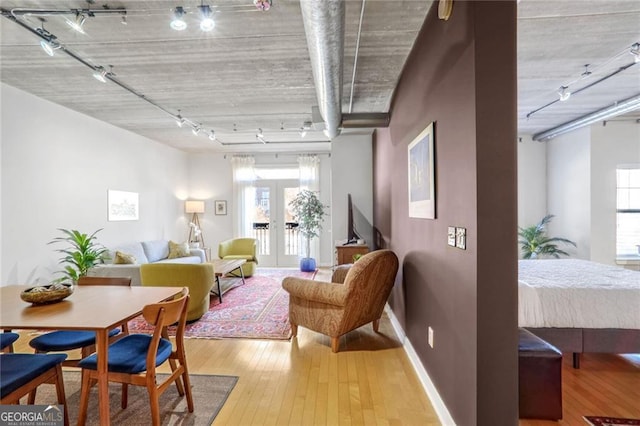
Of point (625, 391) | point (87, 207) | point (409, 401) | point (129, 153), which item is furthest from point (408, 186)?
point (129, 153)

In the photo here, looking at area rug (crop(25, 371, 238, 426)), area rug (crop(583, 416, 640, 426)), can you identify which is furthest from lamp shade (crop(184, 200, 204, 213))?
area rug (crop(583, 416, 640, 426))

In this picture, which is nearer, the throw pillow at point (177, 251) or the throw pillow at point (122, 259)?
the throw pillow at point (122, 259)

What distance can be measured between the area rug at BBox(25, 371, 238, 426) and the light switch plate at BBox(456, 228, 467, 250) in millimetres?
1948

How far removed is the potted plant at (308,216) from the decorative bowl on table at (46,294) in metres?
4.76

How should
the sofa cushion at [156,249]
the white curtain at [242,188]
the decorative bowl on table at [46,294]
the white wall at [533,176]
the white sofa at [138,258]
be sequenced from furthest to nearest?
the white curtain at [242,188], the white wall at [533,176], the sofa cushion at [156,249], the white sofa at [138,258], the decorative bowl on table at [46,294]

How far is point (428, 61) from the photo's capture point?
231 centimetres

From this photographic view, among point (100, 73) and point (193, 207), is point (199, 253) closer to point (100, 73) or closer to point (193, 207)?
point (193, 207)

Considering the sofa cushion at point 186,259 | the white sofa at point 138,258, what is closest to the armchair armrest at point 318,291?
the white sofa at point 138,258

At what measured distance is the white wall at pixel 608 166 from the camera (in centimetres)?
484

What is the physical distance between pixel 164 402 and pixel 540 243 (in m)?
5.99

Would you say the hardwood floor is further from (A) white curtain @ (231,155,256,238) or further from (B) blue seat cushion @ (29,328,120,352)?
(A) white curtain @ (231,155,256,238)

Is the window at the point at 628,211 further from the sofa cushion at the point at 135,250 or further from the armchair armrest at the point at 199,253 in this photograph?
the sofa cushion at the point at 135,250

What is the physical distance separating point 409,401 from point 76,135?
5.47m

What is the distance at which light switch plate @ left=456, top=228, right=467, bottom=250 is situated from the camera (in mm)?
1639
